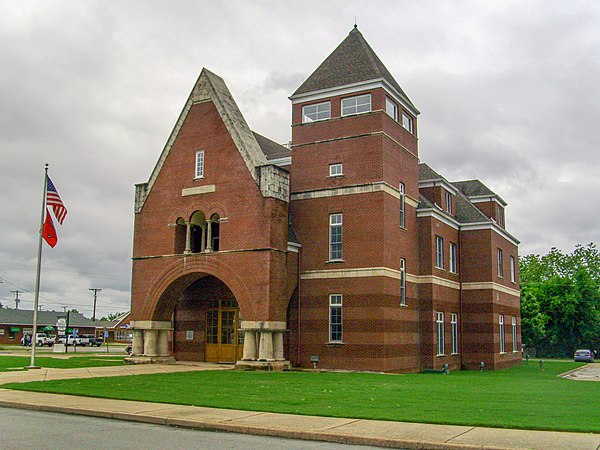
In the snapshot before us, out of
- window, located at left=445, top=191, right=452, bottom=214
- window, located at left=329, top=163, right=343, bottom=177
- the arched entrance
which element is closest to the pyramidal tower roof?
window, located at left=329, top=163, right=343, bottom=177

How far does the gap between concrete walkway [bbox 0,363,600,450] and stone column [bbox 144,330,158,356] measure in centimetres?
1705

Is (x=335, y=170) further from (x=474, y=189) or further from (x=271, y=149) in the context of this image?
(x=474, y=189)

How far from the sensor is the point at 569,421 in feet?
45.2

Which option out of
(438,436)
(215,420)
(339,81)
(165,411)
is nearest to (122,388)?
(165,411)

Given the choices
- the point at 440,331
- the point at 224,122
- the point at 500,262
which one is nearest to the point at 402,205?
the point at 440,331

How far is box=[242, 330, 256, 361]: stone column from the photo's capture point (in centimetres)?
3097

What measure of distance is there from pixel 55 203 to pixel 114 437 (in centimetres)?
2134

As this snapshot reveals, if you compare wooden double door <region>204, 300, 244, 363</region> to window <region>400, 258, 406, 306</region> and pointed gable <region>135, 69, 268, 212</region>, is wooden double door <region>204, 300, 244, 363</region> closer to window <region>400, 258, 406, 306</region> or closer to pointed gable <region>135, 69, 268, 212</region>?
pointed gable <region>135, 69, 268, 212</region>

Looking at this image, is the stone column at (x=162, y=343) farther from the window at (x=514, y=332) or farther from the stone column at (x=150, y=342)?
the window at (x=514, y=332)

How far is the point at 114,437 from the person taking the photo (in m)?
12.4

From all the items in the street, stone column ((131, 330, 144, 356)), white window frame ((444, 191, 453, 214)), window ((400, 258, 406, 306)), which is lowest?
the street

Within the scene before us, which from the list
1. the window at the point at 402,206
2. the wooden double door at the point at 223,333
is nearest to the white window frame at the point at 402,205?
the window at the point at 402,206

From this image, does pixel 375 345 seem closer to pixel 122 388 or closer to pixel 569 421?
pixel 122 388

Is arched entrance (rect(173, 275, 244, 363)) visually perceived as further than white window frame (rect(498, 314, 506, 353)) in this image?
No
